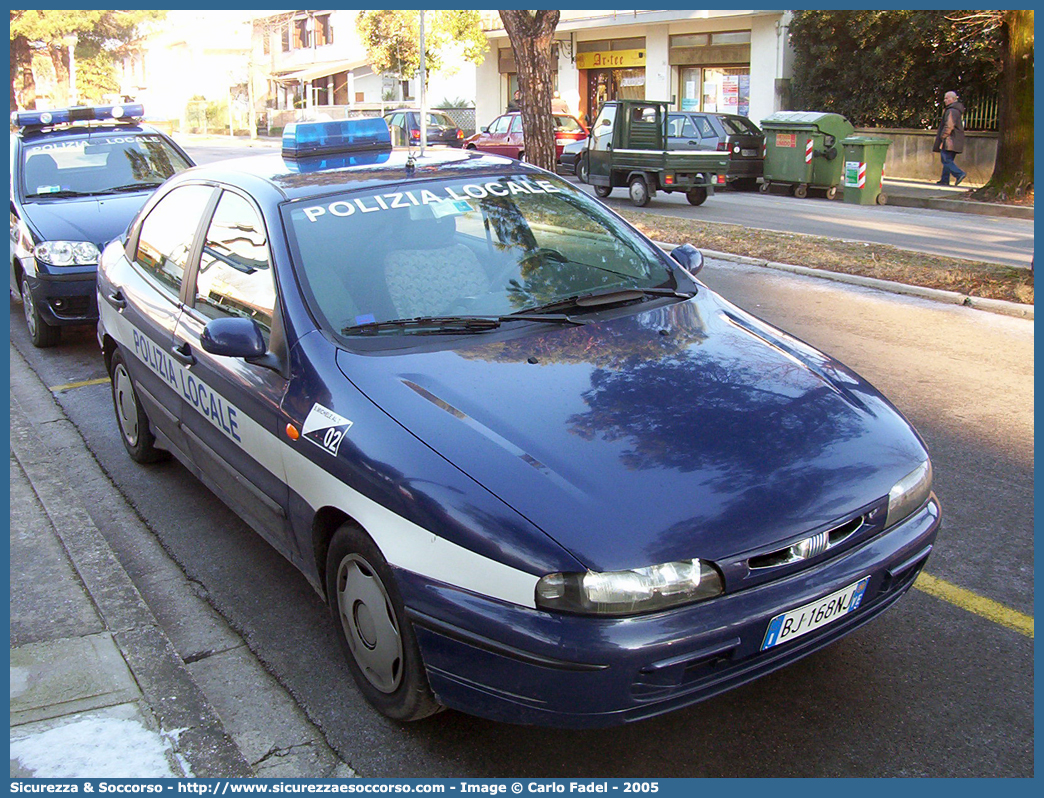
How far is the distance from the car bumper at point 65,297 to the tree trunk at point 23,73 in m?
49.1

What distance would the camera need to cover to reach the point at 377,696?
3160mm

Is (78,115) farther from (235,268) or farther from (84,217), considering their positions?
(235,268)

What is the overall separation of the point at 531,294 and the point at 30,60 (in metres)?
61.5

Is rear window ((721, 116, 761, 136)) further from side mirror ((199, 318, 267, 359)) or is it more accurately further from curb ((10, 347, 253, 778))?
side mirror ((199, 318, 267, 359))

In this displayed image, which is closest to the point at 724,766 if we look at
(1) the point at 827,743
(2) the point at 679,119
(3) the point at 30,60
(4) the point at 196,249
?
(1) the point at 827,743

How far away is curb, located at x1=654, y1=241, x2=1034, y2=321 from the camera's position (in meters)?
8.12

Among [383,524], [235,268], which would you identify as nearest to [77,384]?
[235,268]

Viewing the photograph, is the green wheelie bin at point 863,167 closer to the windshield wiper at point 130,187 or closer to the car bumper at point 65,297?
the windshield wiper at point 130,187

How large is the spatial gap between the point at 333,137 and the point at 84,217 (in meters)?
4.09

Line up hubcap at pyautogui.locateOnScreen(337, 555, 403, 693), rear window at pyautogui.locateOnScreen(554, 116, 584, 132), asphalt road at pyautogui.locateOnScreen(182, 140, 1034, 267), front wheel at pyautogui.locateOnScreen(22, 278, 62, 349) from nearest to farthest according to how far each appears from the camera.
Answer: hubcap at pyautogui.locateOnScreen(337, 555, 403, 693)
front wheel at pyautogui.locateOnScreen(22, 278, 62, 349)
asphalt road at pyautogui.locateOnScreen(182, 140, 1034, 267)
rear window at pyautogui.locateOnScreen(554, 116, 584, 132)

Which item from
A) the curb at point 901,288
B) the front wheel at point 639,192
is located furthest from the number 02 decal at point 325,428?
the front wheel at point 639,192

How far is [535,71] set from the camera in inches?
565

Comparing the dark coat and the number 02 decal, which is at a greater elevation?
the dark coat

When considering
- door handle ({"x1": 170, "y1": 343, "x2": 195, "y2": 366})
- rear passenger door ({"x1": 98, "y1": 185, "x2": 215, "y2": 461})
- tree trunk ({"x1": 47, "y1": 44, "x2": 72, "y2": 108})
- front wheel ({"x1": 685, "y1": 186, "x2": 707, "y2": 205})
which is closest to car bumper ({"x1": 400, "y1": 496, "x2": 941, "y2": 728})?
door handle ({"x1": 170, "y1": 343, "x2": 195, "y2": 366})
